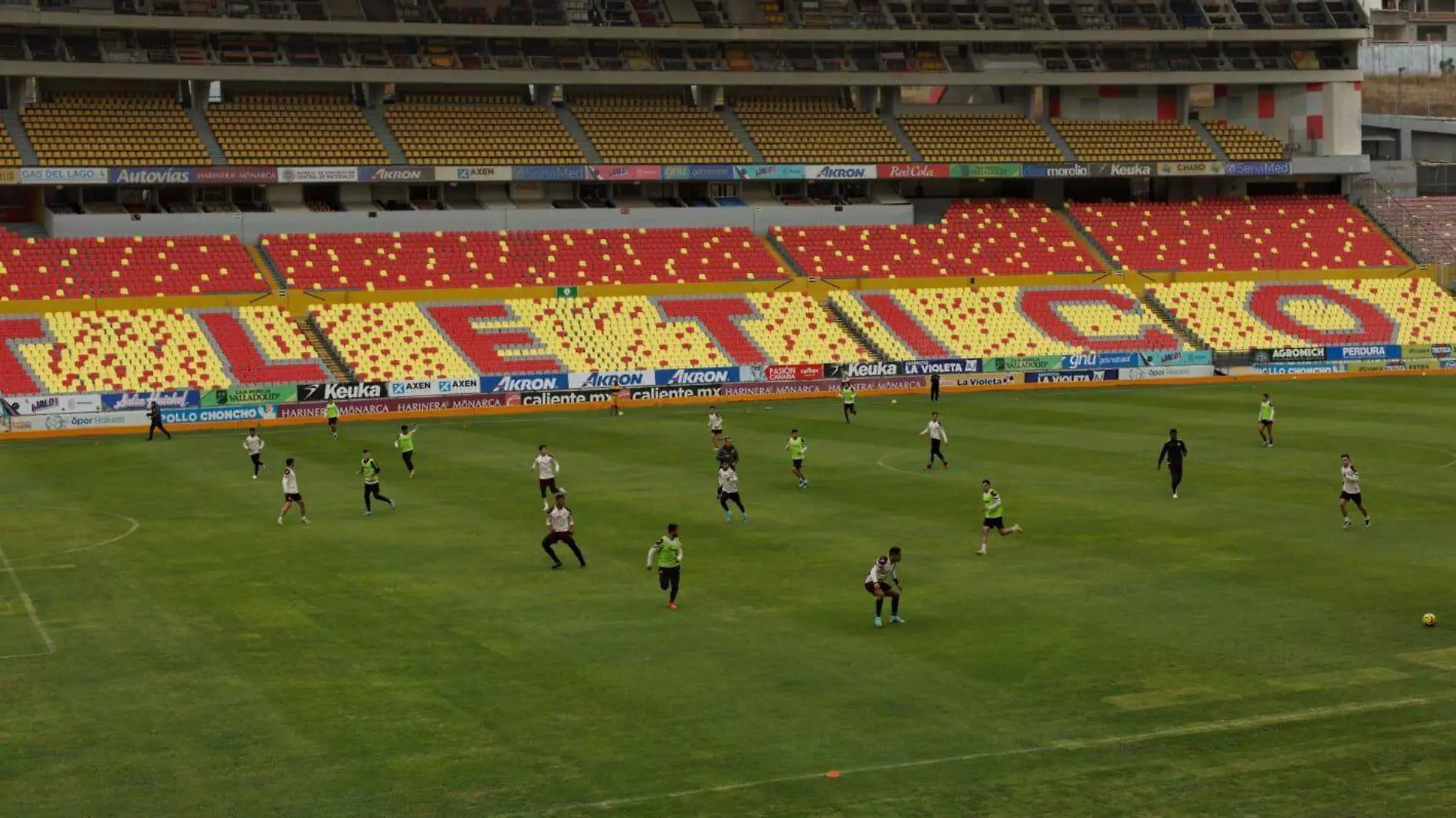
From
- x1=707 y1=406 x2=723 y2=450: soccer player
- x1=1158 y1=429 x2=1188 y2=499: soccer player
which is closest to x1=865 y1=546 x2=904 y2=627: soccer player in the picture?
x1=1158 y1=429 x2=1188 y2=499: soccer player

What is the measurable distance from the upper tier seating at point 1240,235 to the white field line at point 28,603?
6275 centimetres

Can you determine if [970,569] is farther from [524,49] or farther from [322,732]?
[524,49]

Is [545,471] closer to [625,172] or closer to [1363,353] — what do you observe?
[625,172]

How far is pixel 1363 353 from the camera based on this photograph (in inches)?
3155

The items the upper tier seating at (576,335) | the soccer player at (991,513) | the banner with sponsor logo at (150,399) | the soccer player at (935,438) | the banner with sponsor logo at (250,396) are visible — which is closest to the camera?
the soccer player at (991,513)

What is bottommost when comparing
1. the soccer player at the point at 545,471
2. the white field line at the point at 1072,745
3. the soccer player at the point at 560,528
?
the white field line at the point at 1072,745

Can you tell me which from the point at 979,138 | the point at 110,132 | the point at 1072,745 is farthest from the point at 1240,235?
the point at 1072,745

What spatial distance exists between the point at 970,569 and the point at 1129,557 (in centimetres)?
319

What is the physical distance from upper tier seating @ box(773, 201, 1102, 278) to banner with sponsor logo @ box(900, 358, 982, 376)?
408 inches

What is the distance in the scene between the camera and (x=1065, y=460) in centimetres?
4959

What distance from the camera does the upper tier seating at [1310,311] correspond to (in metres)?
82.9

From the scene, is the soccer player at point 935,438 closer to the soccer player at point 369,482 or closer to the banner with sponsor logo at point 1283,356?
the soccer player at point 369,482

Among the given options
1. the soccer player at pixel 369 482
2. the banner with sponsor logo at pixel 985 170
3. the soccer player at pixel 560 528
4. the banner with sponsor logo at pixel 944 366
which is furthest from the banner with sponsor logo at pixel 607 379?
the soccer player at pixel 560 528

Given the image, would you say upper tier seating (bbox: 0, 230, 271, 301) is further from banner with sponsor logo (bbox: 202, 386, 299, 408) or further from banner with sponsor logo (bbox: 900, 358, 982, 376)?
banner with sponsor logo (bbox: 900, 358, 982, 376)
